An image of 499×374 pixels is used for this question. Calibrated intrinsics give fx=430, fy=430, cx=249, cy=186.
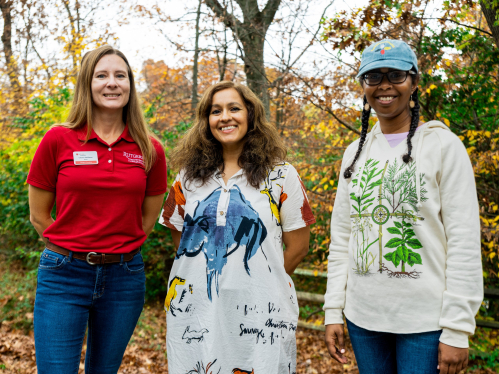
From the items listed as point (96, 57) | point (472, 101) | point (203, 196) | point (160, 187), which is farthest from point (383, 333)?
point (472, 101)

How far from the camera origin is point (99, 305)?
2.43 meters

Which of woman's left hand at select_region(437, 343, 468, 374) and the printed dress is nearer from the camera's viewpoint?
woman's left hand at select_region(437, 343, 468, 374)

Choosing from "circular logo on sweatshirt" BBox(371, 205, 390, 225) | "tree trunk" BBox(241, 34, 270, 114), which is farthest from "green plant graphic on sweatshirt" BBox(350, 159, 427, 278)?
"tree trunk" BBox(241, 34, 270, 114)

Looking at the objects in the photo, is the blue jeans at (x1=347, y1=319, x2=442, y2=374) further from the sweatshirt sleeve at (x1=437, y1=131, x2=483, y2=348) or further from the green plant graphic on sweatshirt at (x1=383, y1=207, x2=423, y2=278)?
the green plant graphic on sweatshirt at (x1=383, y1=207, x2=423, y2=278)

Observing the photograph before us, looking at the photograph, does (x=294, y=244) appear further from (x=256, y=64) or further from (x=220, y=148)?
(x=256, y=64)

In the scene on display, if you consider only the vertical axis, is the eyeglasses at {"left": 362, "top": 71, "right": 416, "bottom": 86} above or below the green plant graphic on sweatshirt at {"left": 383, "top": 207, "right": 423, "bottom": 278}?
above

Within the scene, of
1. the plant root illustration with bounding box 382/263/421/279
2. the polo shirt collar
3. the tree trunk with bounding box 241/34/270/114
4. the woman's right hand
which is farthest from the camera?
the tree trunk with bounding box 241/34/270/114

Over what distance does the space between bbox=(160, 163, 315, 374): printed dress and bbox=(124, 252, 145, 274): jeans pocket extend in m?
0.22

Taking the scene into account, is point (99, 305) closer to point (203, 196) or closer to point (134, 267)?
point (134, 267)

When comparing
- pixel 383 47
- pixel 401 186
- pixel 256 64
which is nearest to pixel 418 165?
pixel 401 186

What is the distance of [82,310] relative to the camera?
2377 millimetres

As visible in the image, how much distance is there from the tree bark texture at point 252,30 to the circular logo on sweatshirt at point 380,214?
445 cm

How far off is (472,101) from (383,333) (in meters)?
3.70

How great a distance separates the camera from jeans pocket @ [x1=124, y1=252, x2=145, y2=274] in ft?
8.14
